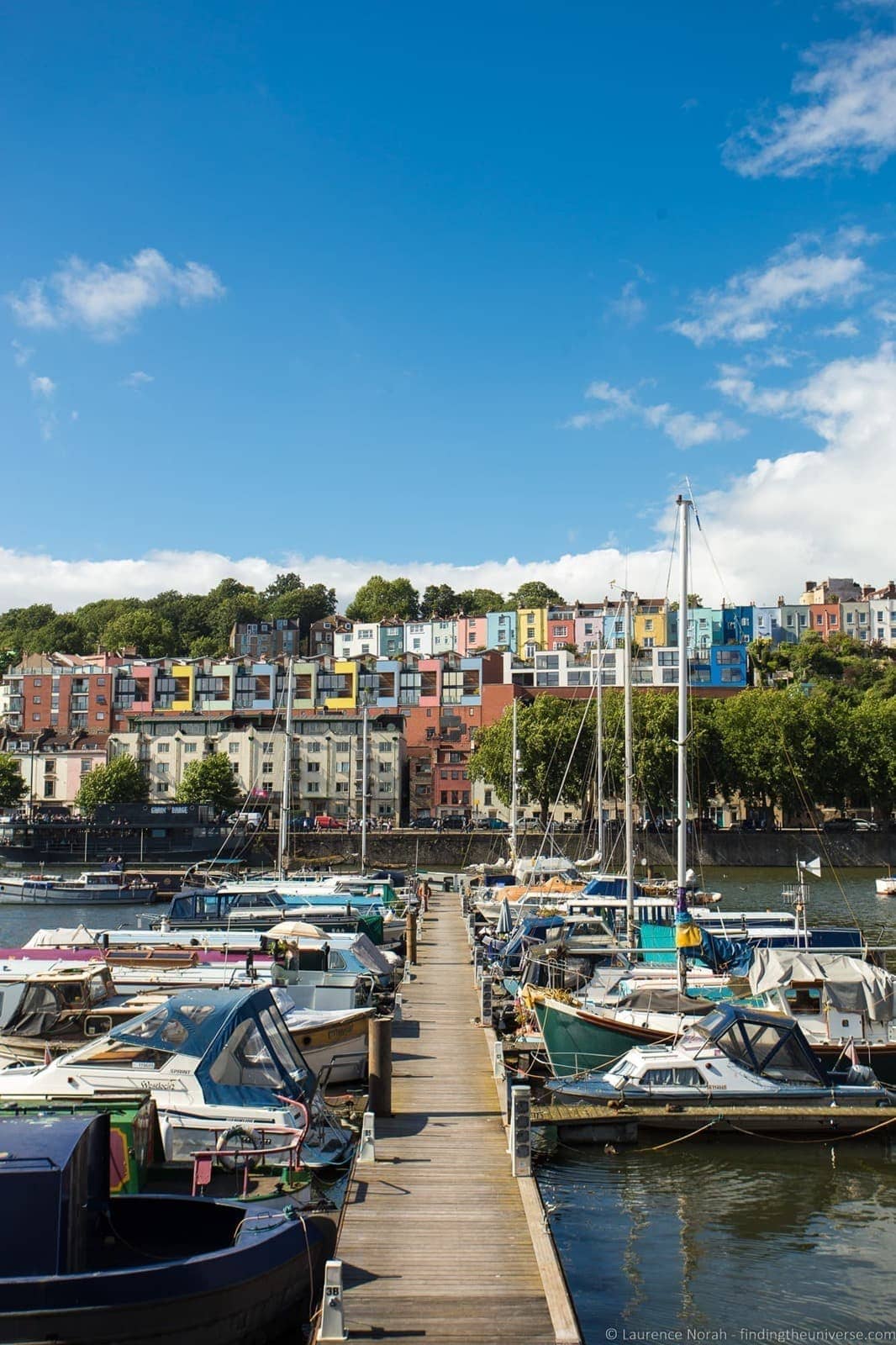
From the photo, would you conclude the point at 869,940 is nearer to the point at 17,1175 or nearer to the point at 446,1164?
the point at 446,1164

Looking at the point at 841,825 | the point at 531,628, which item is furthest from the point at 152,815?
the point at 531,628

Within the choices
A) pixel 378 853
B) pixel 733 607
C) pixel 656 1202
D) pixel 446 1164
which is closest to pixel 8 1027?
A: pixel 446 1164

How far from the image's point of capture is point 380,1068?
2111 cm

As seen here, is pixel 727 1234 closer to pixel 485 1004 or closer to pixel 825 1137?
pixel 825 1137

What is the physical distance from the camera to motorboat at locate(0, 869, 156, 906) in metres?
76.0

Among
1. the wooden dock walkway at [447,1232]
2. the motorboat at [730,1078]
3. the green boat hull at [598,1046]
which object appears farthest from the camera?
the green boat hull at [598,1046]

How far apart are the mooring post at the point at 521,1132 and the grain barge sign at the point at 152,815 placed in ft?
310

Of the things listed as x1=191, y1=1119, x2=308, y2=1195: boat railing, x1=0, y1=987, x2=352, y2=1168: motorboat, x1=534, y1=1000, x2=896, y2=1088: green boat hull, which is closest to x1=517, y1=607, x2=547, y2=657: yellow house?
x1=534, y1=1000, x2=896, y2=1088: green boat hull

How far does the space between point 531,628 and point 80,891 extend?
10100cm

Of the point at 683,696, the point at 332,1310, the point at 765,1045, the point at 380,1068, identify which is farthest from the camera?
the point at 683,696

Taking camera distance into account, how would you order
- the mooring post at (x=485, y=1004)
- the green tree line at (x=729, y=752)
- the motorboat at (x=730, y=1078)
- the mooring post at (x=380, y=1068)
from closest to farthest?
the mooring post at (x=380, y=1068) < the motorboat at (x=730, y=1078) < the mooring post at (x=485, y=1004) < the green tree line at (x=729, y=752)

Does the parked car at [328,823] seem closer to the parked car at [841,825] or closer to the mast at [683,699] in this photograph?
the parked car at [841,825]

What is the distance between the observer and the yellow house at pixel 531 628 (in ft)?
552

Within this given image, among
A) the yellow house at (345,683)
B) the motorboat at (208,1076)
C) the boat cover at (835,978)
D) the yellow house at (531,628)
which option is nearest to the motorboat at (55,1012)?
the motorboat at (208,1076)
